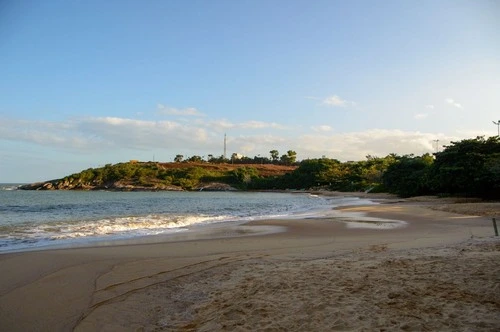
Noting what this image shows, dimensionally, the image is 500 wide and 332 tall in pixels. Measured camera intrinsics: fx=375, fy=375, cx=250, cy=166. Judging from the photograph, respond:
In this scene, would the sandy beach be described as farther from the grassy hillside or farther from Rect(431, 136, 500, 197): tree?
the grassy hillside

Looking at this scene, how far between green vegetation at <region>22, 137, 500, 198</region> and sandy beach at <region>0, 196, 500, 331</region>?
23.5m

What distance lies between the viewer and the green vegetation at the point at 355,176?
31953 millimetres

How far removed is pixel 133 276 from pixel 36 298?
1.85 meters

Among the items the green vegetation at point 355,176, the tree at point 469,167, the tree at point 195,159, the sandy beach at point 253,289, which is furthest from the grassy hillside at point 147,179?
the sandy beach at point 253,289

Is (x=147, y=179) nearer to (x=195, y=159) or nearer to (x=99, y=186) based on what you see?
(x=99, y=186)

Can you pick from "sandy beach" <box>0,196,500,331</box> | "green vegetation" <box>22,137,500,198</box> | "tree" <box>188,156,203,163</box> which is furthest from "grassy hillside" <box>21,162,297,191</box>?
"sandy beach" <box>0,196,500,331</box>

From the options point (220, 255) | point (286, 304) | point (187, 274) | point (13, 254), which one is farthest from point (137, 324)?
point (13, 254)

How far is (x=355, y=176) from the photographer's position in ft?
270

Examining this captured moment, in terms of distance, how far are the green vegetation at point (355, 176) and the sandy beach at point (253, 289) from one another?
77.3ft

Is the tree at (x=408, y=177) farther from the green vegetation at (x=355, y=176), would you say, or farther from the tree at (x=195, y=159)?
the tree at (x=195, y=159)

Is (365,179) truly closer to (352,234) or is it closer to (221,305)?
(352,234)

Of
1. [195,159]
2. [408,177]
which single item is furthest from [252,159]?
[408,177]

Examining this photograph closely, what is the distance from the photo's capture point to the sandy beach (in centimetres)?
465

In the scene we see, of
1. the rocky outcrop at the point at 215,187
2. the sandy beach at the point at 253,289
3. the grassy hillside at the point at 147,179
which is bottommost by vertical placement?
the sandy beach at the point at 253,289
